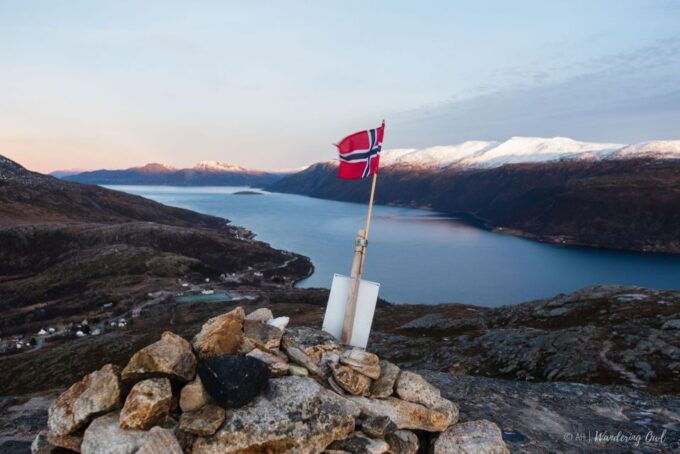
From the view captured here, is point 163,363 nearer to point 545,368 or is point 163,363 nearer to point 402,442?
point 402,442

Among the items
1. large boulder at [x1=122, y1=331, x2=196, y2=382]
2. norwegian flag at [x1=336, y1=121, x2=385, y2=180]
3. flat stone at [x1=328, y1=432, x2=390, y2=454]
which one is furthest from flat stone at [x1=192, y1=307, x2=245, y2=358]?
norwegian flag at [x1=336, y1=121, x2=385, y2=180]

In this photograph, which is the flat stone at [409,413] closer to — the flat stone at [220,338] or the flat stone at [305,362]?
the flat stone at [305,362]

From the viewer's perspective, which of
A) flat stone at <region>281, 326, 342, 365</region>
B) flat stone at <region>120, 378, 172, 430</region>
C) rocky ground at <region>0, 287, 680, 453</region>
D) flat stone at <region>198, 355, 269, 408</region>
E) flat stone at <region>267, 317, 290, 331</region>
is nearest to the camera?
flat stone at <region>120, 378, 172, 430</region>

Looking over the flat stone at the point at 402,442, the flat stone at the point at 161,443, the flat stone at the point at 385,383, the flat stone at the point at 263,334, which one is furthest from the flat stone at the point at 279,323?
the flat stone at the point at 161,443

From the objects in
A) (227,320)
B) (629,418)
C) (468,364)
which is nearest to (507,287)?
(468,364)

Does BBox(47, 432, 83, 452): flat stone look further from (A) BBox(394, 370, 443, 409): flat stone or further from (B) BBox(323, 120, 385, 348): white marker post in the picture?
(A) BBox(394, 370, 443, 409): flat stone

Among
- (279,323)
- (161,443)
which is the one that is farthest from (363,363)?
(161,443)

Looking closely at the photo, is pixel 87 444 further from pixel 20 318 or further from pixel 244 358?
pixel 20 318
